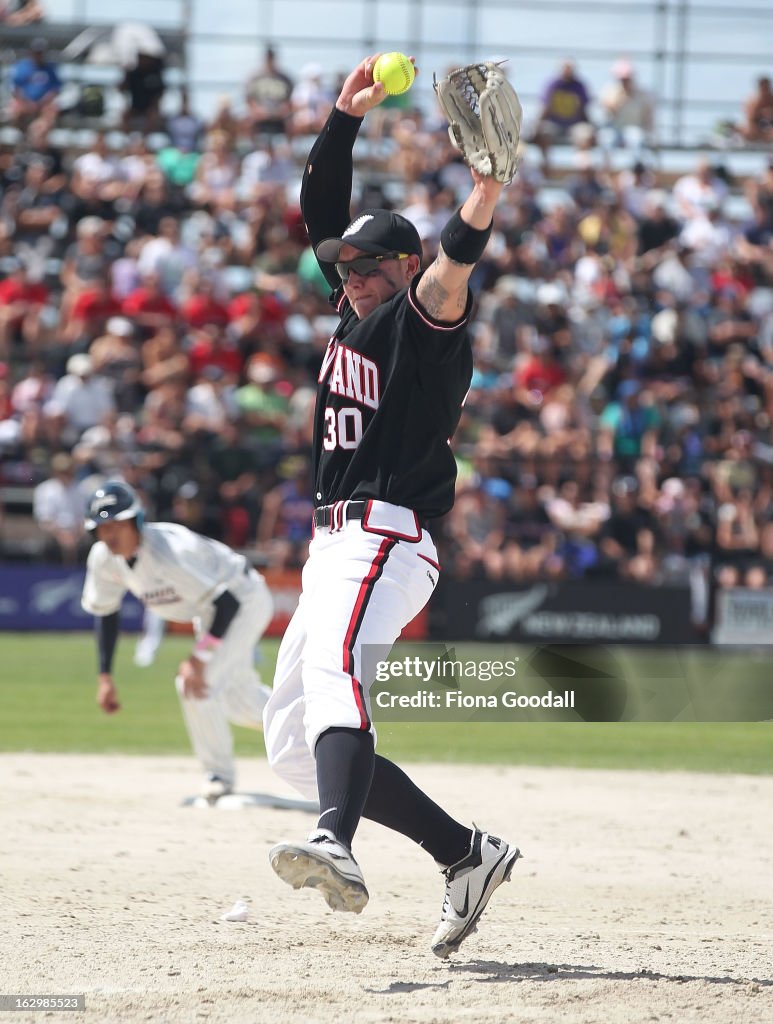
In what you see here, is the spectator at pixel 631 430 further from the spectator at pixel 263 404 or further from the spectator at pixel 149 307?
the spectator at pixel 149 307

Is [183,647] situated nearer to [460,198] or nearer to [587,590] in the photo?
[587,590]

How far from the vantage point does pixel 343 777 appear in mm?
4465

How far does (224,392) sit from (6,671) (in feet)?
15.0

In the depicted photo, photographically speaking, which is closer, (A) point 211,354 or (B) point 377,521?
(B) point 377,521

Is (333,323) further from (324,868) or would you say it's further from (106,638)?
(324,868)

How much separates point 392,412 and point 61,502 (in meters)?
12.3

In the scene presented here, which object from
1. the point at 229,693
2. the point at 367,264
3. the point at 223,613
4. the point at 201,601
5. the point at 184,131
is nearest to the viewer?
the point at 367,264

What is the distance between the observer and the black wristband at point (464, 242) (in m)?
4.39

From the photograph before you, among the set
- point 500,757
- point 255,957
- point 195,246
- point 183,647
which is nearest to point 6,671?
point 183,647

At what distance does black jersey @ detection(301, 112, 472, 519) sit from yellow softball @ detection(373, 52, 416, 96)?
0.91 metres

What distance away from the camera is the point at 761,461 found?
1761 cm

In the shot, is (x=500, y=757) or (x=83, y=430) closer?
(x=500, y=757)

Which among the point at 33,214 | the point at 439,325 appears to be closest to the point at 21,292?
the point at 33,214

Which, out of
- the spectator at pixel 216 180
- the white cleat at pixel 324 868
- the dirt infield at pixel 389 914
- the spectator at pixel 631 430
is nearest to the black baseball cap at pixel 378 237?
the white cleat at pixel 324 868
